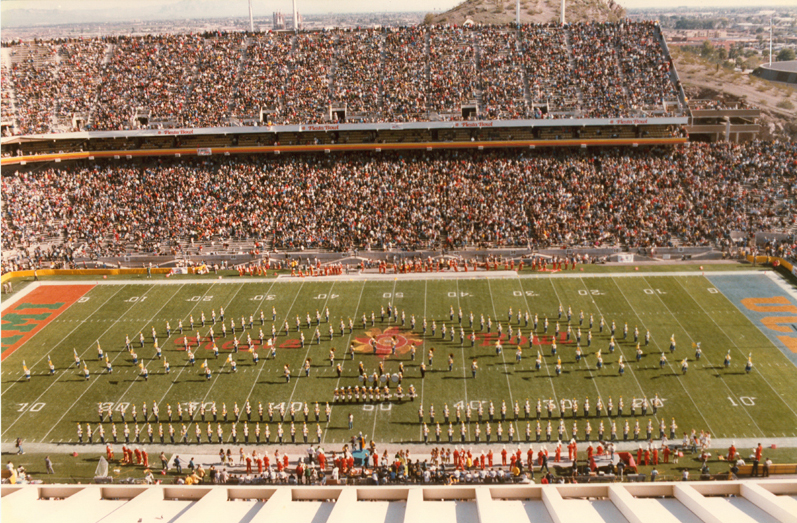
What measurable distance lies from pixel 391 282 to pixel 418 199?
29.9 feet

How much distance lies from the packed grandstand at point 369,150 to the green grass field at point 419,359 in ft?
20.2

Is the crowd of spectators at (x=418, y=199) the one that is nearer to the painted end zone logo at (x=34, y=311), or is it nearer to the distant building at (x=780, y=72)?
the painted end zone logo at (x=34, y=311)

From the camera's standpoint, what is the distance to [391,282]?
36.6 metres

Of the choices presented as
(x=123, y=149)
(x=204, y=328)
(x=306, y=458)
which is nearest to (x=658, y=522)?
(x=306, y=458)

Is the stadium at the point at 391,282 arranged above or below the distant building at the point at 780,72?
below

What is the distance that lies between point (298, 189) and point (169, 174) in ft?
32.2

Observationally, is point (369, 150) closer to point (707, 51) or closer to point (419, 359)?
point (419, 359)

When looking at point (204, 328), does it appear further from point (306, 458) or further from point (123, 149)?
point (123, 149)

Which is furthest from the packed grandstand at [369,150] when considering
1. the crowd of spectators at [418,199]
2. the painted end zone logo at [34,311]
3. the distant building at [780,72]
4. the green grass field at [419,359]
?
the distant building at [780,72]

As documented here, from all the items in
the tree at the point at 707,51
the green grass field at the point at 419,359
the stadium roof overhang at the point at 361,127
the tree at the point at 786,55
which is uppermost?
the tree at the point at 707,51

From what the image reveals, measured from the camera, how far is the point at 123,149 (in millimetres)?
49906

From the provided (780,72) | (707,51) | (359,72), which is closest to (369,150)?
(359,72)

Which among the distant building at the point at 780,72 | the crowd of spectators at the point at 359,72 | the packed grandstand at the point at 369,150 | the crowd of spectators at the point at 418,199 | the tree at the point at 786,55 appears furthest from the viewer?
the tree at the point at 786,55

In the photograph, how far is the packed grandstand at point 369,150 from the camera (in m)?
41.8
